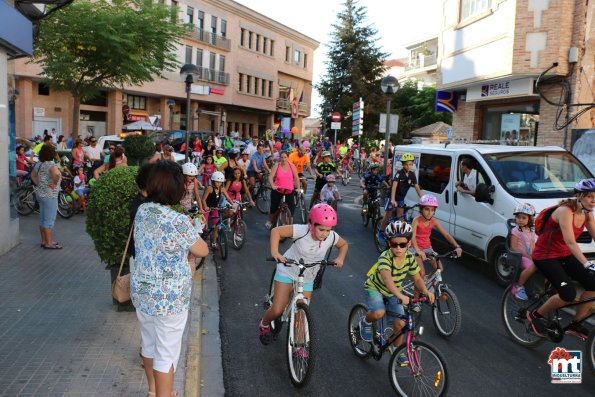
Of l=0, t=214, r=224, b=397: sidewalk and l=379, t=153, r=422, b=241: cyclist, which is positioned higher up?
l=379, t=153, r=422, b=241: cyclist

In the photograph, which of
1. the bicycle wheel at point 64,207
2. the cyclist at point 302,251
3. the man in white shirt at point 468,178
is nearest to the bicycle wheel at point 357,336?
the cyclist at point 302,251

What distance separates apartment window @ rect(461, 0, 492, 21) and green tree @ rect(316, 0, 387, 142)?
25331mm

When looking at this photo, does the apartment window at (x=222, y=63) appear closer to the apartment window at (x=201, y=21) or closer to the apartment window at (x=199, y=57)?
the apartment window at (x=199, y=57)

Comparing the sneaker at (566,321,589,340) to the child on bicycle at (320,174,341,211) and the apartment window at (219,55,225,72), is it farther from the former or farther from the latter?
the apartment window at (219,55,225,72)

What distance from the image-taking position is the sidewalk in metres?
4.21

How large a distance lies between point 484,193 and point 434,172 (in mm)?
2143

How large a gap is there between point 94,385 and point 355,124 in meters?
20.1

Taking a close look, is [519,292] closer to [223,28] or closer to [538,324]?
[538,324]

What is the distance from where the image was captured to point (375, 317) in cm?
477

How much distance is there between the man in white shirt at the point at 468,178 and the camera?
357 inches

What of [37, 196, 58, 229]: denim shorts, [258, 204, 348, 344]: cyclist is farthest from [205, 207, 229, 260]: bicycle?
[258, 204, 348, 344]: cyclist

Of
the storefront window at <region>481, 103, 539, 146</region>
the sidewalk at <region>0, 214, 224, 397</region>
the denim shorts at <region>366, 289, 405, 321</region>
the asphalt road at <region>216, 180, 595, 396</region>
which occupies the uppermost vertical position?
the storefront window at <region>481, 103, 539, 146</region>

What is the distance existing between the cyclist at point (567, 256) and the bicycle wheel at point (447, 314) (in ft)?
2.46

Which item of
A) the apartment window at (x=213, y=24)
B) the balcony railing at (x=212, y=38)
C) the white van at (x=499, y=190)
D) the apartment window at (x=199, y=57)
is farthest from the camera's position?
the apartment window at (x=213, y=24)
